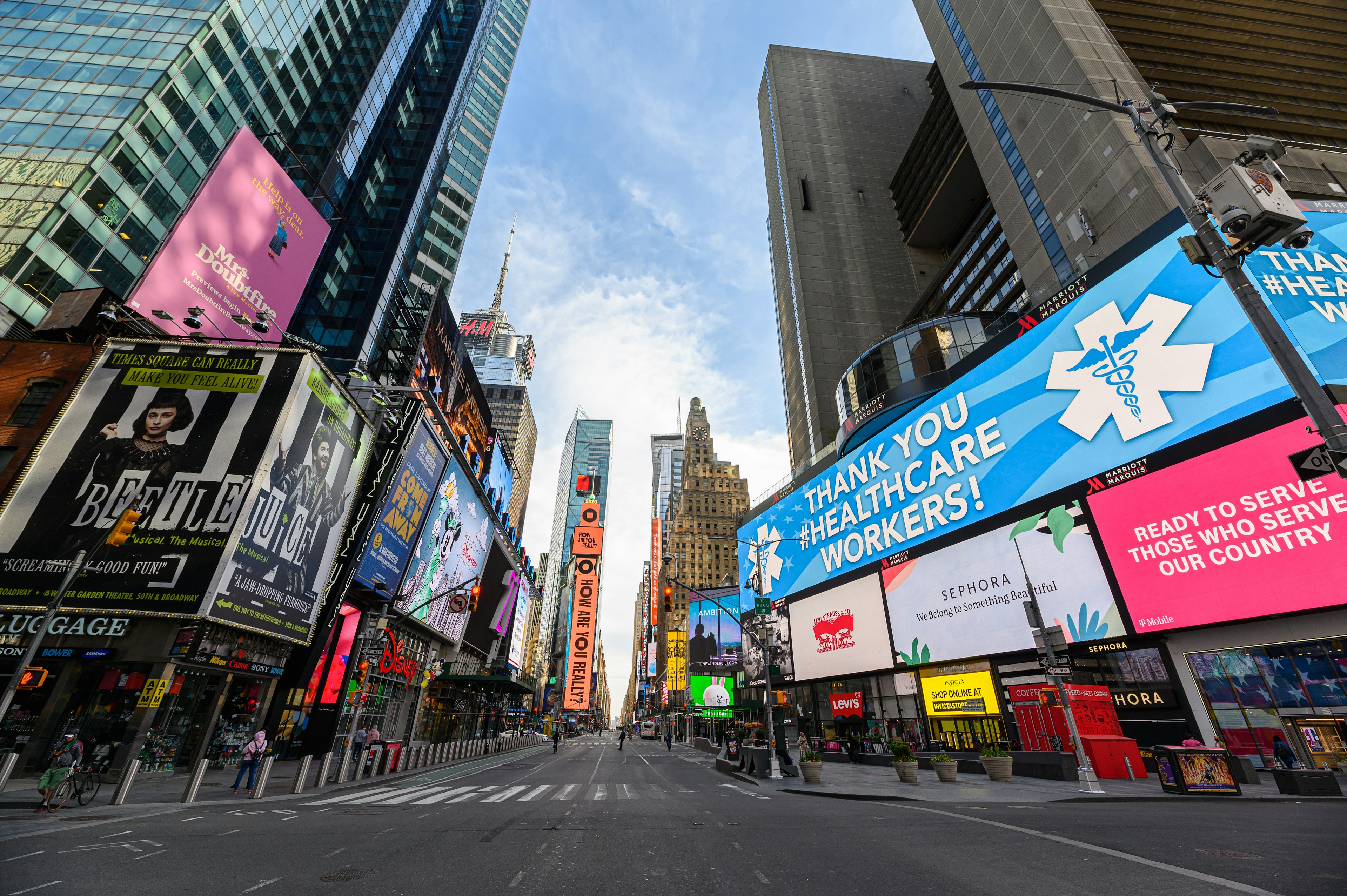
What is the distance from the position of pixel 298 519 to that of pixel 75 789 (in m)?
11.8

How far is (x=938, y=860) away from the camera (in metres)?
8.11

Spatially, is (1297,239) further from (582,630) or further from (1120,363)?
(582,630)

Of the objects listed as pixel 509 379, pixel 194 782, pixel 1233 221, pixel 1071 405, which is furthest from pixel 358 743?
pixel 509 379

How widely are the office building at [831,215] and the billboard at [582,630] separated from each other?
42177 mm

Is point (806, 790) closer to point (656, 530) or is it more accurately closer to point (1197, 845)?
point (1197, 845)

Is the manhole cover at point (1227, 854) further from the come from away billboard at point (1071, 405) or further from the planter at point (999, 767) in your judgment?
the come from away billboard at point (1071, 405)

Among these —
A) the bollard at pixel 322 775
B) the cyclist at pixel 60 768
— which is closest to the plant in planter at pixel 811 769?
the bollard at pixel 322 775

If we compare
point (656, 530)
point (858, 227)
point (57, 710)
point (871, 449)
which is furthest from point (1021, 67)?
point (656, 530)

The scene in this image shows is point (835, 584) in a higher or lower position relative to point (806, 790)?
higher

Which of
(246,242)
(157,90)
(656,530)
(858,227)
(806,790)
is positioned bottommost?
(806,790)

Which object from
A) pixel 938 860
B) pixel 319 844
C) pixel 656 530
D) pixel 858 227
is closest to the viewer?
pixel 938 860

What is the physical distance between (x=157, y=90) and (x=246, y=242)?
50.9 ft

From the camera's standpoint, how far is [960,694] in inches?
1216

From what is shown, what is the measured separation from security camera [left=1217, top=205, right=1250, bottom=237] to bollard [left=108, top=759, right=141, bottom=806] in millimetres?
25184
